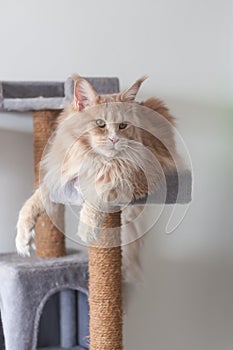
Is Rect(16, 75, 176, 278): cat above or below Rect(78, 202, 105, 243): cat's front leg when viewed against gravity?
above

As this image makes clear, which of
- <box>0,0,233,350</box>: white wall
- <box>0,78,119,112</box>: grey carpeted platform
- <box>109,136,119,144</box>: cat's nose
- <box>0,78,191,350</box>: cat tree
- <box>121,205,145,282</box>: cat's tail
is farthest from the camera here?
<box>0,0,233,350</box>: white wall

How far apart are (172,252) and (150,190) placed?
81cm

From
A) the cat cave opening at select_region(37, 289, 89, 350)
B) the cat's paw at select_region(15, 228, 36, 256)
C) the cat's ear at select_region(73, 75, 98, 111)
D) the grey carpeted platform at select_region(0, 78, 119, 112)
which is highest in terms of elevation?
the grey carpeted platform at select_region(0, 78, 119, 112)

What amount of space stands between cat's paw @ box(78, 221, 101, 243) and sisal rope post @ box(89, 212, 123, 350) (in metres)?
0.06

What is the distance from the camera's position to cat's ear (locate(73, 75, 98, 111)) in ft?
4.79

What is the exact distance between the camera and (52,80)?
204 centimetres

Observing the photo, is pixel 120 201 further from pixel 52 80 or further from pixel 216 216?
pixel 216 216

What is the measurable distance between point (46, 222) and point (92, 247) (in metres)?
0.33

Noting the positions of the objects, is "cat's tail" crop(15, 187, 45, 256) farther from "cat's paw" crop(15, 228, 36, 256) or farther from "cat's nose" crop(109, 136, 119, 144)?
"cat's nose" crop(109, 136, 119, 144)

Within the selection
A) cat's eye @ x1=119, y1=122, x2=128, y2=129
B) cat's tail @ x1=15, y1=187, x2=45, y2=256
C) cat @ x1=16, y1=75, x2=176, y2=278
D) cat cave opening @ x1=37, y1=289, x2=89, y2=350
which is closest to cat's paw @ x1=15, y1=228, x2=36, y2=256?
cat's tail @ x1=15, y1=187, x2=45, y2=256

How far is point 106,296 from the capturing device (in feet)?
5.13

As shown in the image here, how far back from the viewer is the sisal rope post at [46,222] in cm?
182

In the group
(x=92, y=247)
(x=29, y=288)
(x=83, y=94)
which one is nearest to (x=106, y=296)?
(x=92, y=247)

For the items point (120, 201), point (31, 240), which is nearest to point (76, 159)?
point (120, 201)
